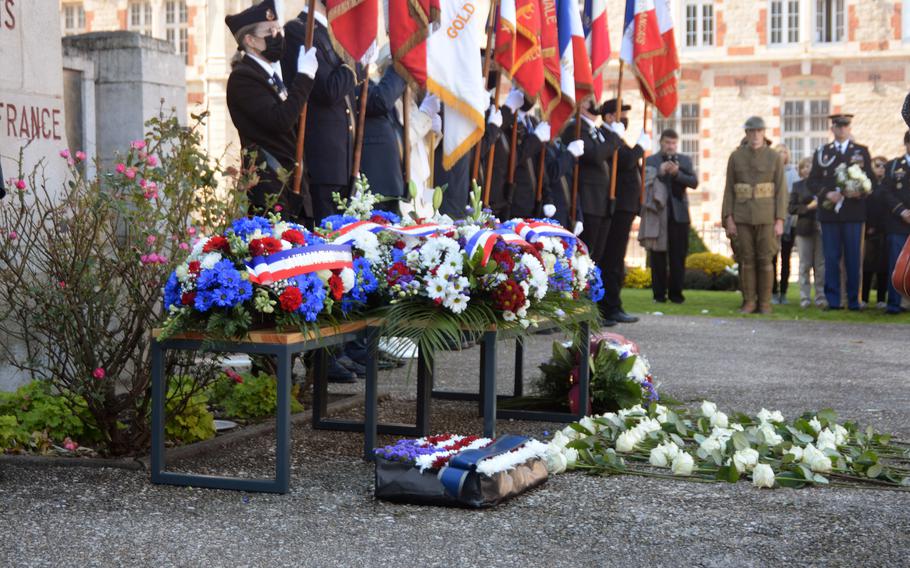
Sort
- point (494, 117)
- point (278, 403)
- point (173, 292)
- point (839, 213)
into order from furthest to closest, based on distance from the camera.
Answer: point (839, 213) → point (494, 117) → point (173, 292) → point (278, 403)

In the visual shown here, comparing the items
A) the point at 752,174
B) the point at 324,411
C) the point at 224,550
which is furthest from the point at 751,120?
the point at 224,550

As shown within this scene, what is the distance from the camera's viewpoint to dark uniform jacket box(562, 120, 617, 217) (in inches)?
478

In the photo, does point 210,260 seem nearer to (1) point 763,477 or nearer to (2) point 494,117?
(1) point 763,477

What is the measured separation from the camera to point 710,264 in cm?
2131

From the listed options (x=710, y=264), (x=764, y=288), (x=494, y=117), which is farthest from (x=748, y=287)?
(x=710, y=264)

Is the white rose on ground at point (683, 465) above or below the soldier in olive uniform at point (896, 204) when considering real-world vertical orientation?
below

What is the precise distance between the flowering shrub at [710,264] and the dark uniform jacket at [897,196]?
629cm

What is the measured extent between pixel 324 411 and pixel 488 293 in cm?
122

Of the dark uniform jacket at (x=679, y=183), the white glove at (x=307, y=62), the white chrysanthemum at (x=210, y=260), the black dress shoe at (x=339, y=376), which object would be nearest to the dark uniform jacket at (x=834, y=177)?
the dark uniform jacket at (x=679, y=183)

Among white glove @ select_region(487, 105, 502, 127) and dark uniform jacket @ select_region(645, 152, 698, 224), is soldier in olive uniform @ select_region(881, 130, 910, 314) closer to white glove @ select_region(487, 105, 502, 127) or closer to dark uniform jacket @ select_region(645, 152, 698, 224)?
dark uniform jacket @ select_region(645, 152, 698, 224)

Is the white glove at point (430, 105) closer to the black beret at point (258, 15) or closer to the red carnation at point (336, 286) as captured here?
the black beret at point (258, 15)

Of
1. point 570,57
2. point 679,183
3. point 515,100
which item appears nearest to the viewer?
point 515,100

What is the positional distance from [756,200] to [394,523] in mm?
10674

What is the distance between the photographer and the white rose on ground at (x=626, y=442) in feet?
19.3
